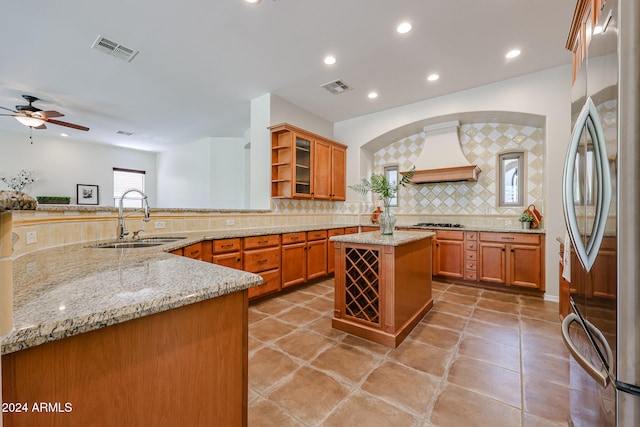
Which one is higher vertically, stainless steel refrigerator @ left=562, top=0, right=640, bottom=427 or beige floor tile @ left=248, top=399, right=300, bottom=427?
stainless steel refrigerator @ left=562, top=0, right=640, bottom=427

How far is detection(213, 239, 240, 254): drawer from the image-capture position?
2.77 metres

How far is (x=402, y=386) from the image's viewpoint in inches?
65.4

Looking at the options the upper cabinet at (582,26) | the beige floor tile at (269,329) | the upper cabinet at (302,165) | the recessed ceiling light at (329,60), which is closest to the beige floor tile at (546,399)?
the beige floor tile at (269,329)

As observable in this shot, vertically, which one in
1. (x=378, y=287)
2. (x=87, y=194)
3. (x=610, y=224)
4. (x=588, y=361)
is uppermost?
(x=87, y=194)

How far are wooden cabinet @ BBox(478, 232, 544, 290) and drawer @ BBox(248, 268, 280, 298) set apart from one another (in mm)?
2884

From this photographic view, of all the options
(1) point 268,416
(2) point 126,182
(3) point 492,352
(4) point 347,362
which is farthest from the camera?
(2) point 126,182

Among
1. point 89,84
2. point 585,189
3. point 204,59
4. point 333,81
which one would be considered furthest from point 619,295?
point 89,84

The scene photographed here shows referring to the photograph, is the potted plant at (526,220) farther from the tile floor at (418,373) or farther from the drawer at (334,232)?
the drawer at (334,232)

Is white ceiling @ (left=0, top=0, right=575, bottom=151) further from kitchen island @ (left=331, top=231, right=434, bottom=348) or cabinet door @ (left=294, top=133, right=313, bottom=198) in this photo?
kitchen island @ (left=331, top=231, right=434, bottom=348)

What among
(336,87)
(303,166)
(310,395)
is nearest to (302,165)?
(303,166)

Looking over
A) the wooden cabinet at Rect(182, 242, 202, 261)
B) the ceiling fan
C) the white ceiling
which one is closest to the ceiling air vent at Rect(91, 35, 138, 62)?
the white ceiling

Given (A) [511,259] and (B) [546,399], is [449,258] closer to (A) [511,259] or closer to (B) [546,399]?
(A) [511,259]

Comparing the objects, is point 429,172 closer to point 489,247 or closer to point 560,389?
point 489,247

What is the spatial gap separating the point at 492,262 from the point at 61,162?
9158 mm
